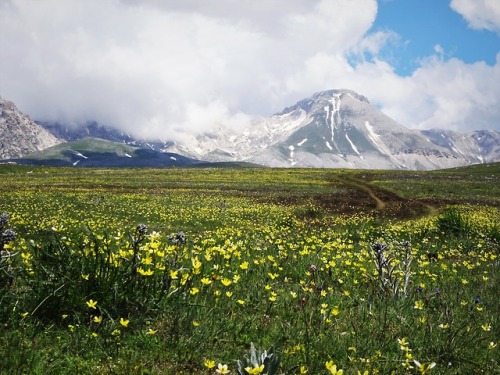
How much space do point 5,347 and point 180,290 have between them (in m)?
2.32

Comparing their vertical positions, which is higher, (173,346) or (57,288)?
(57,288)

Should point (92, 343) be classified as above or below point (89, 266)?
below

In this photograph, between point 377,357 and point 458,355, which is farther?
point 458,355

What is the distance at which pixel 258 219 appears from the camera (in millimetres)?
26391

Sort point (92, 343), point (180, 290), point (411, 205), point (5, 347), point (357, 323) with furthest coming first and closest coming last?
1. point (411, 205)
2. point (357, 323)
3. point (180, 290)
4. point (92, 343)
5. point (5, 347)

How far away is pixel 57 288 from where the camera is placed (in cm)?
496

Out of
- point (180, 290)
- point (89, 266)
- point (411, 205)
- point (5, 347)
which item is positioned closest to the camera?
point (5, 347)

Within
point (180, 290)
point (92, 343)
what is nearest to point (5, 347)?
point (92, 343)

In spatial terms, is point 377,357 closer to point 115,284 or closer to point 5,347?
point 115,284

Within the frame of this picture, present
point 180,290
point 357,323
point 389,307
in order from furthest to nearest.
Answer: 1. point 389,307
2. point 357,323
3. point 180,290

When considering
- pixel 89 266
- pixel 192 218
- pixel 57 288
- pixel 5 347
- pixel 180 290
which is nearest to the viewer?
pixel 5 347

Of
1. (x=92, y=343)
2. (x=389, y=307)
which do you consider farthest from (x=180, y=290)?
(x=389, y=307)

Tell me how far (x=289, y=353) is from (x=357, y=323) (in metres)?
1.89

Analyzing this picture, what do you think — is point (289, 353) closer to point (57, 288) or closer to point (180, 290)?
point (180, 290)
